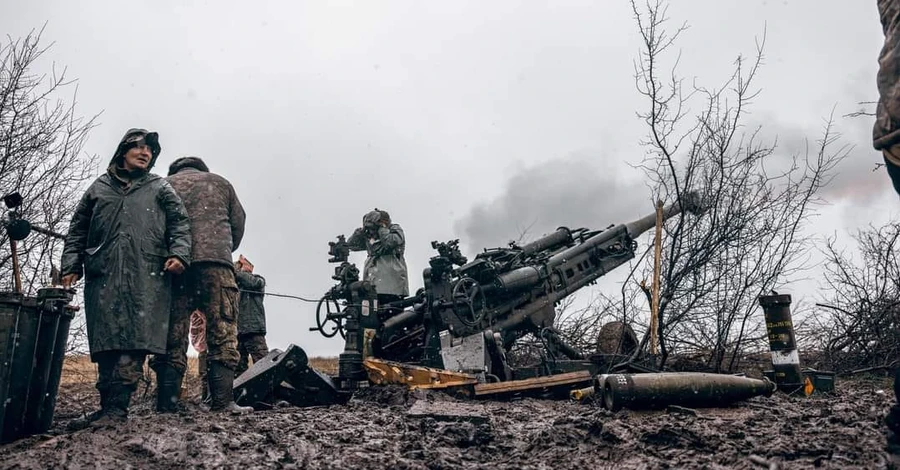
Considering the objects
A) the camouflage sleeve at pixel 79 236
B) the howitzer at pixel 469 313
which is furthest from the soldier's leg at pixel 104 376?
the howitzer at pixel 469 313

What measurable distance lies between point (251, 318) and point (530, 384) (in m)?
3.39

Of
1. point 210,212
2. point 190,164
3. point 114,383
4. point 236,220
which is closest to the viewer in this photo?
point 114,383

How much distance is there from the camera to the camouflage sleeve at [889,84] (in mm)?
2713

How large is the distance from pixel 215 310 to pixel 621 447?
3247 mm

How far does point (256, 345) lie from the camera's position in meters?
7.77

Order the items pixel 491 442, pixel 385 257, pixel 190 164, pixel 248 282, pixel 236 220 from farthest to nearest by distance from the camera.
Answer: pixel 385 257, pixel 248 282, pixel 190 164, pixel 236 220, pixel 491 442

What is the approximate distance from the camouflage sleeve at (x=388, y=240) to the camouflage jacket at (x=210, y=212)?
2.44 meters

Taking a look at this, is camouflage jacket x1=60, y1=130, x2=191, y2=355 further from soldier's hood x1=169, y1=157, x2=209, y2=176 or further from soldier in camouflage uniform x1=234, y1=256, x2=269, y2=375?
soldier in camouflage uniform x1=234, y1=256, x2=269, y2=375

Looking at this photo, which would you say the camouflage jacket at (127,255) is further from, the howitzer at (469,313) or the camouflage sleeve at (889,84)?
the camouflage sleeve at (889,84)

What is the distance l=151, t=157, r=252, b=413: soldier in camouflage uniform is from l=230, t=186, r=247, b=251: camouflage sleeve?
23 centimetres

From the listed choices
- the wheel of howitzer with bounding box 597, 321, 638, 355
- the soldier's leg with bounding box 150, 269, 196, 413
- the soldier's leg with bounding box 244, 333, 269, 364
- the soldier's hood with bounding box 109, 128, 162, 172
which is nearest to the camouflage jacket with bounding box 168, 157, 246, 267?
the soldier's leg with bounding box 150, 269, 196, 413

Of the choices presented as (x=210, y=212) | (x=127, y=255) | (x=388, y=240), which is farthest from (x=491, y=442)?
(x=388, y=240)

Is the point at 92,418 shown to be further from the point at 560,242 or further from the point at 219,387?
the point at 560,242

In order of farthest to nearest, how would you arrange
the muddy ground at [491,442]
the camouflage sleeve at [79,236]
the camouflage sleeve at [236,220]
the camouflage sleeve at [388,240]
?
the camouflage sleeve at [388,240] < the camouflage sleeve at [236,220] < the camouflage sleeve at [79,236] < the muddy ground at [491,442]
